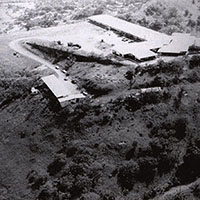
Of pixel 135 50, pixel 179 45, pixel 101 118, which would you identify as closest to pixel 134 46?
pixel 135 50

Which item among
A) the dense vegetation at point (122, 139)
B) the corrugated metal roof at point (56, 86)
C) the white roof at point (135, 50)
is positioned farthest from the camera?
the white roof at point (135, 50)

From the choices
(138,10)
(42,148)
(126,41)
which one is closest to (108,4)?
(138,10)

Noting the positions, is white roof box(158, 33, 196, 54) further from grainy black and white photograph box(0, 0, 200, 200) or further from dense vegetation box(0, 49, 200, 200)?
dense vegetation box(0, 49, 200, 200)

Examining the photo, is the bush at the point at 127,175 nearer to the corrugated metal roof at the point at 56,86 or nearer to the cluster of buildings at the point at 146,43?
the corrugated metal roof at the point at 56,86

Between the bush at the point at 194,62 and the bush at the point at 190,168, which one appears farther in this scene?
the bush at the point at 194,62

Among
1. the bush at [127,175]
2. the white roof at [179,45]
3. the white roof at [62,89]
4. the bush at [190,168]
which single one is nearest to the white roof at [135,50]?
the white roof at [179,45]

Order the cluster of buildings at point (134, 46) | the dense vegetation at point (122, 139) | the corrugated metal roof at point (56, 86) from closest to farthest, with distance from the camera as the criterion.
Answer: the dense vegetation at point (122, 139) → the corrugated metal roof at point (56, 86) → the cluster of buildings at point (134, 46)

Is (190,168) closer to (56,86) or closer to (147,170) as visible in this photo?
(147,170)
